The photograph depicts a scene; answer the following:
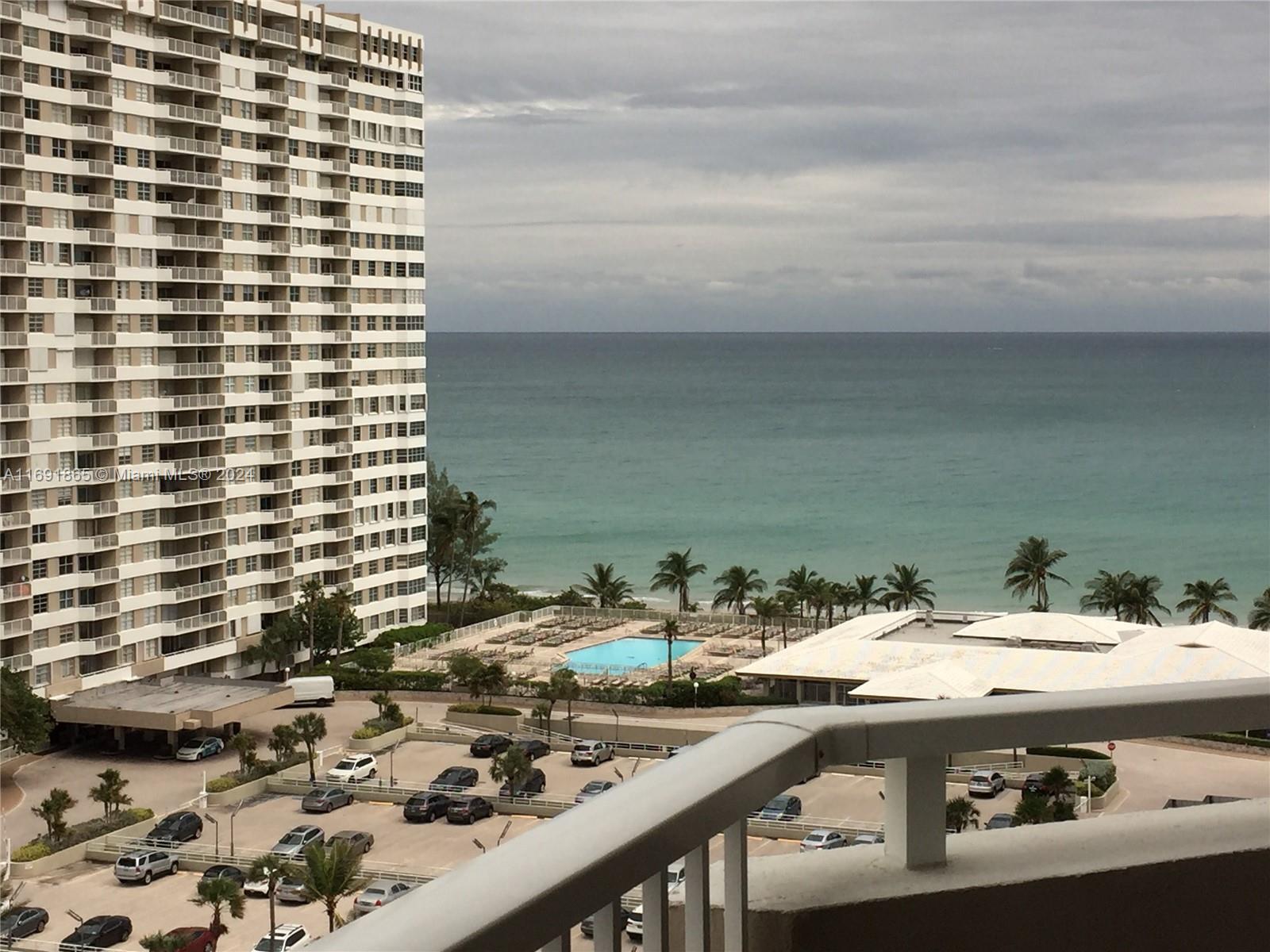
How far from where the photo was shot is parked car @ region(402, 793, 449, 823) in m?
8.97

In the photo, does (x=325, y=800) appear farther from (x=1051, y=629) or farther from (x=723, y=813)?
(x=723, y=813)

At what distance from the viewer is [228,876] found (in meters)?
8.08

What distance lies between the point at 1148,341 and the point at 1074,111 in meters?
42.7

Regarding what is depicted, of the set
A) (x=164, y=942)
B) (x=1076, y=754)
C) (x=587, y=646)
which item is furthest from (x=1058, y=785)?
(x=587, y=646)

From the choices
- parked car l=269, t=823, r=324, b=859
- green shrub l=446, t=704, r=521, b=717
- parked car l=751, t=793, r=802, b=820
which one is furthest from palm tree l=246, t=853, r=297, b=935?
parked car l=751, t=793, r=802, b=820

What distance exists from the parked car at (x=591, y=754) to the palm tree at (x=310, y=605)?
5.40 meters

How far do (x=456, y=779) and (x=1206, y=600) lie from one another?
9.56 meters

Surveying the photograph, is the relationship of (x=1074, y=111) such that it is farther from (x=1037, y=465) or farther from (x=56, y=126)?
(x=56, y=126)

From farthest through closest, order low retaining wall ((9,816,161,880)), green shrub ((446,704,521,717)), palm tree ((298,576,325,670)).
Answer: palm tree ((298,576,325,670)) → green shrub ((446,704,521,717)) → low retaining wall ((9,816,161,880))

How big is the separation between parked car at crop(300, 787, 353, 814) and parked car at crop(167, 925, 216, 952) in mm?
2283

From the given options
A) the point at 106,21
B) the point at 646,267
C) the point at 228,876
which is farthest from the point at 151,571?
the point at 646,267

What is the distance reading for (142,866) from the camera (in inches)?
343

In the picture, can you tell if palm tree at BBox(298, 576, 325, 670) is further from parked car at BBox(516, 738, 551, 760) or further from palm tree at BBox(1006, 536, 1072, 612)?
palm tree at BBox(1006, 536, 1072, 612)

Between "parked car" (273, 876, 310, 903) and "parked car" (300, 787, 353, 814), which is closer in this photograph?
"parked car" (273, 876, 310, 903)
